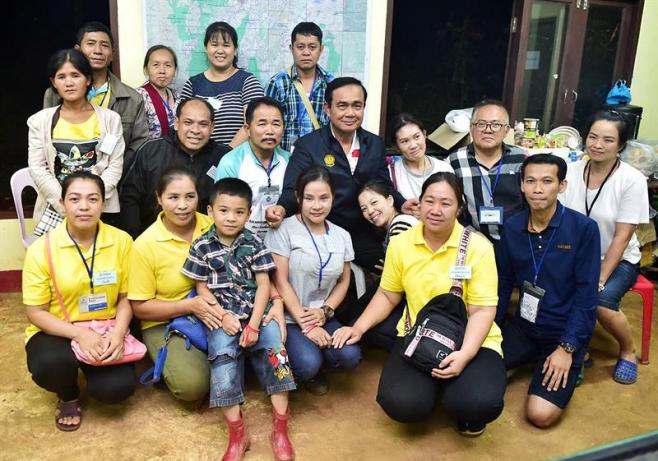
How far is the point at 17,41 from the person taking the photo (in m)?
7.17

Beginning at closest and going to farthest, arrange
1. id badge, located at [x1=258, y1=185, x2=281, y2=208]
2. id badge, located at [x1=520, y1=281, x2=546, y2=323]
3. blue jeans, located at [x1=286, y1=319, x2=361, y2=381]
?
blue jeans, located at [x1=286, y1=319, x2=361, y2=381] < id badge, located at [x1=520, y1=281, x2=546, y2=323] < id badge, located at [x1=258, y1=185, x2=281, y2=208]

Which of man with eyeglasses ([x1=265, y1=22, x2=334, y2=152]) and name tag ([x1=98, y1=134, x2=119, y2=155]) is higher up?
man with eyeglasses ([x1=265, y1=22, x2=334, y2=152])

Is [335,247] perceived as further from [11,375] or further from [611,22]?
[611,22]

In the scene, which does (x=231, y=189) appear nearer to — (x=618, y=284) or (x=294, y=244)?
(x=294, y=244)

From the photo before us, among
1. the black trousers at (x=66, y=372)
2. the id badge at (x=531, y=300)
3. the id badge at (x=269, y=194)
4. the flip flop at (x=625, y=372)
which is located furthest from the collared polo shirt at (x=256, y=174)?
the flip flop at (x=625, y=372)

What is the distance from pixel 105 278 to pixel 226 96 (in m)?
1.34

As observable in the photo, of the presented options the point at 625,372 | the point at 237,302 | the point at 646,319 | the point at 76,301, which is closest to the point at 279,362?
the point at 237,302

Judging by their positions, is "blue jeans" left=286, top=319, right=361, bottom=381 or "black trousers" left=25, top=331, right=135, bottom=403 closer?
"black trousers" left=25, top=331, right=135, bottom=403

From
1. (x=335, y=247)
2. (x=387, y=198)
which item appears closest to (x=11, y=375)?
(x=335, y=247)

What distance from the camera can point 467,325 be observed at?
2359 millimetres

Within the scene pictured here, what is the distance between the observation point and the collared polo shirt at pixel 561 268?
2.50 m

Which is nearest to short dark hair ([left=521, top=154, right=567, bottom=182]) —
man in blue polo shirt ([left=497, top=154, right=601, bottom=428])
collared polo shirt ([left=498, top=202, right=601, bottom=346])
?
man in blue polo shirt ([left=497, top=154, right=601, bottom=428])

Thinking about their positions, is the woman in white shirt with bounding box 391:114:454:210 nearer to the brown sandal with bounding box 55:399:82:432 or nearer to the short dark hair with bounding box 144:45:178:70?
the short dark hair with bounding box 144:45:178:70

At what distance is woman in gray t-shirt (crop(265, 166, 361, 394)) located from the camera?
2514 millimetres
